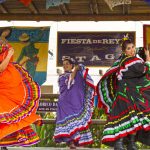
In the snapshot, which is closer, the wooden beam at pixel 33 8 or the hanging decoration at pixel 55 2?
the hanging decoration at pixel 55 2

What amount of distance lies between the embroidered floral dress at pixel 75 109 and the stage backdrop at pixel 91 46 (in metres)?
2.68

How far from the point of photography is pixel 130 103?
19.7 feet

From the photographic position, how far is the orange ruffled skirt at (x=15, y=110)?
5.58 metres

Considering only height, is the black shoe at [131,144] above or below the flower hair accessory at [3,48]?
below

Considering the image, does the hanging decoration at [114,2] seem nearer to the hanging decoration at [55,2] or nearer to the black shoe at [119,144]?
the hanging decoration at [55,2]

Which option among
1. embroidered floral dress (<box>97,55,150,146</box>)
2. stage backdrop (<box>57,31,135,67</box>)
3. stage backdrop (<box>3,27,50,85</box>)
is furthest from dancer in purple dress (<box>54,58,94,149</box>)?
stage backdrop (<box>57,31,135,67</box>)

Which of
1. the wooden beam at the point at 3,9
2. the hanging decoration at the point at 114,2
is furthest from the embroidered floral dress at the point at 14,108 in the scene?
the wooden beam at the point at 3,9

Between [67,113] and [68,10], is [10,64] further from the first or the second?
[68,10]

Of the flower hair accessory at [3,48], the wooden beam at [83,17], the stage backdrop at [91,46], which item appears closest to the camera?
the flower hair accessory at [3,48]

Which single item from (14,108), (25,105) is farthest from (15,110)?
(25,105)

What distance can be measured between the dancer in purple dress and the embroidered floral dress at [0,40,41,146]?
1.96 metres

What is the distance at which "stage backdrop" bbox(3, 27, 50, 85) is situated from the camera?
416 inches

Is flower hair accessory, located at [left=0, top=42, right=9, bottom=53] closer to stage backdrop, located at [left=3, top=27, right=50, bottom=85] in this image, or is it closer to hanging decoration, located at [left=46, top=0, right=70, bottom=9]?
hanging decoration, located at [left=46, top=0, right=70, bottom=9]

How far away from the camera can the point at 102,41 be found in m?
10.7
